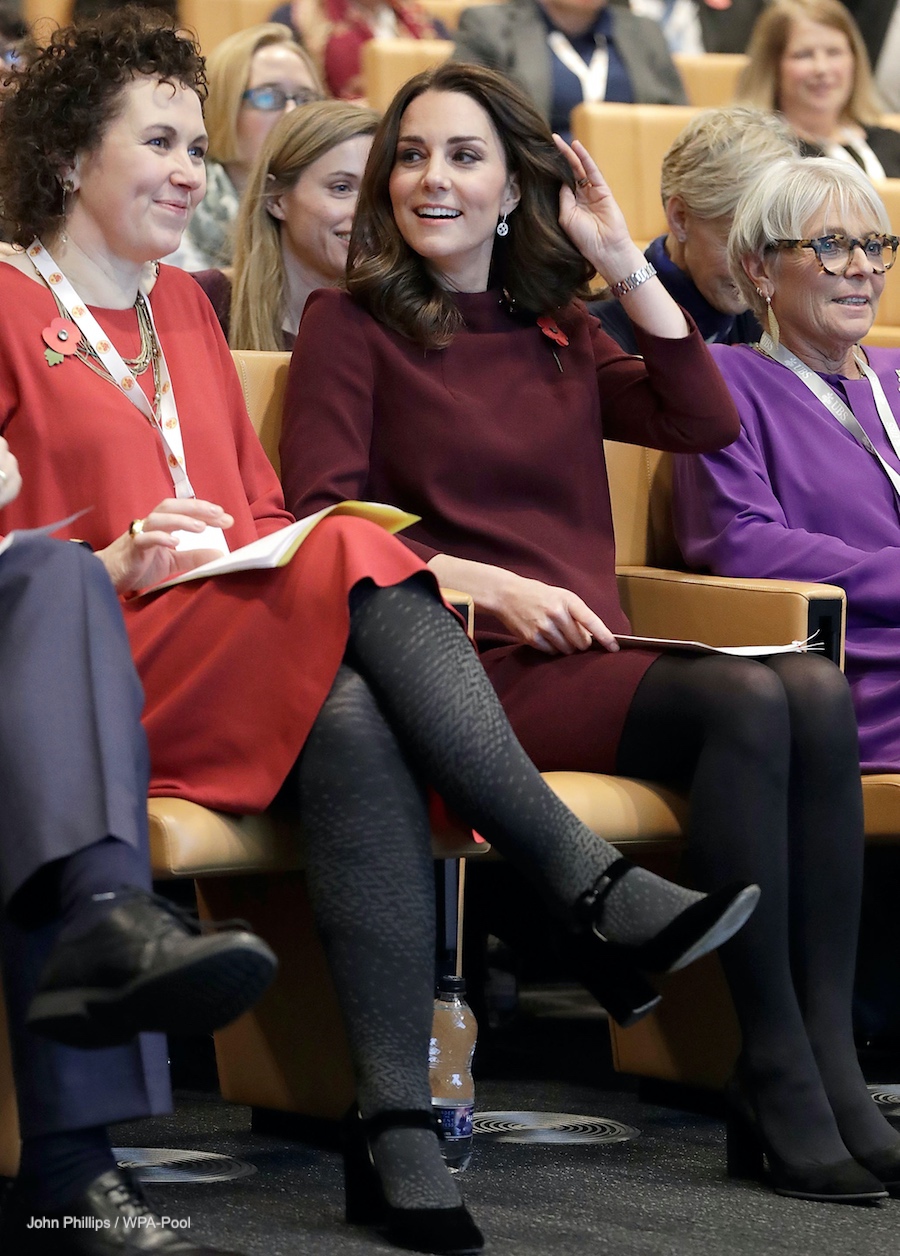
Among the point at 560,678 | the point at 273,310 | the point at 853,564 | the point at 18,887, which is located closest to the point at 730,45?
the point at 273,310

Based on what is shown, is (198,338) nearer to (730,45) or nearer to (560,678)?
(560,678)

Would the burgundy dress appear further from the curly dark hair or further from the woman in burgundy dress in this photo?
the curly dark hair

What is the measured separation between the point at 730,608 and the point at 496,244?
0.63 m

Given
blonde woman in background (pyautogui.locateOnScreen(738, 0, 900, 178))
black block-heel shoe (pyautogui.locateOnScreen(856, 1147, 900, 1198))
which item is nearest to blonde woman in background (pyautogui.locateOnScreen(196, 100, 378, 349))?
black block-heel shoe (pyautogui.locateOnScreen(856, 1147, 900, 1198))

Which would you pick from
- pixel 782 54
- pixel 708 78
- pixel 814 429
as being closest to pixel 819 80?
pixel 782 54

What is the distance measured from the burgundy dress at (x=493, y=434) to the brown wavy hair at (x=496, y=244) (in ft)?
0.10

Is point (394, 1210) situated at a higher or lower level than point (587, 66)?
lower

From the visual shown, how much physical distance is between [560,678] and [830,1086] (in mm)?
582

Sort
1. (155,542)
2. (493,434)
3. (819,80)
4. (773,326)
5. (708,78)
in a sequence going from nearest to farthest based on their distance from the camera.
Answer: (155,542) < (493,434) < (773,326) < (819,80) < (708,78)

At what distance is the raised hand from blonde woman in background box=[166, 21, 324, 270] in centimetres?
177

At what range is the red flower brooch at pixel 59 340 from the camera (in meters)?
2.08

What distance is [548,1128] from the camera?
2248 millimetres

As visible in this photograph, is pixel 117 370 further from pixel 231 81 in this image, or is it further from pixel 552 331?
pixel 231 81

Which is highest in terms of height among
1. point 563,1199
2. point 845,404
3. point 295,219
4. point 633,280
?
point 295,219
